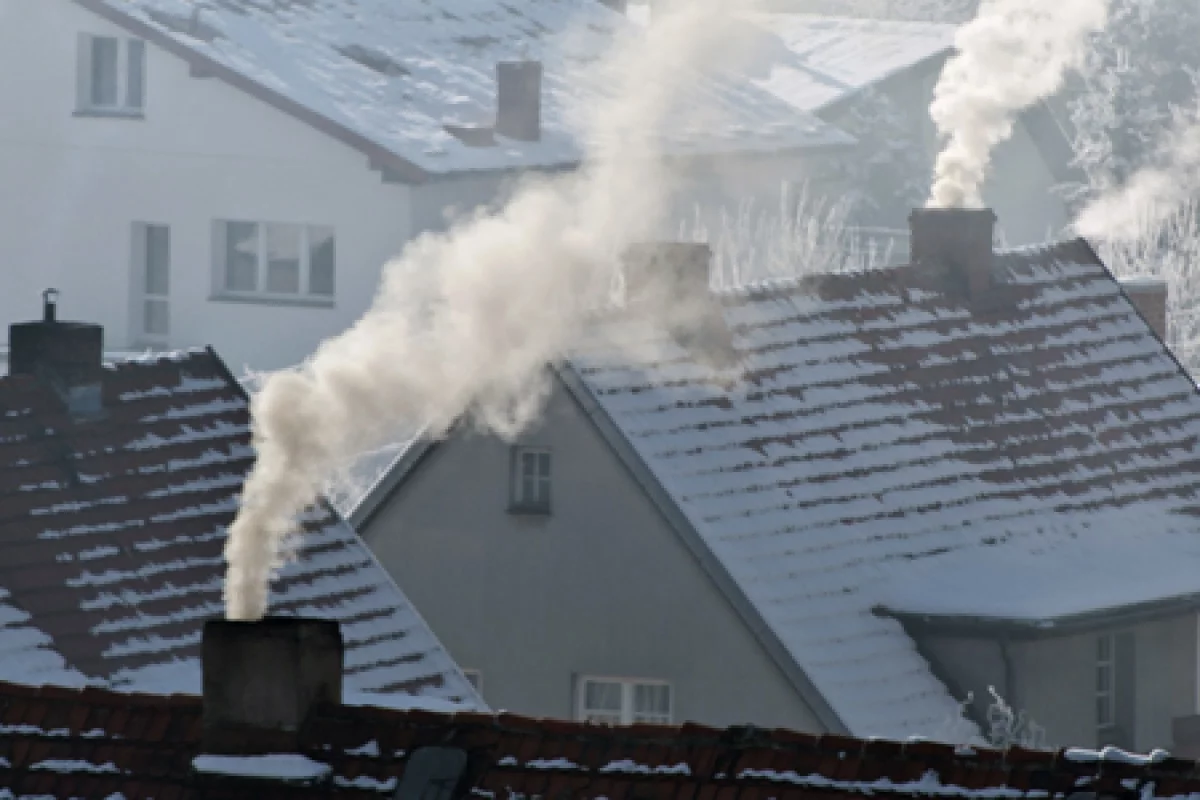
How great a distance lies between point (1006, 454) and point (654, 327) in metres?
3.15

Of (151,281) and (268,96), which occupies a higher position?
(268,96)

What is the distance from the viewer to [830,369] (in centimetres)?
2520

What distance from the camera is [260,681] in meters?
10.9

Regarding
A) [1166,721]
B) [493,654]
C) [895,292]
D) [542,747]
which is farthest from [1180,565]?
[542,747]

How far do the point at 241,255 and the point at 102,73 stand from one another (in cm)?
347

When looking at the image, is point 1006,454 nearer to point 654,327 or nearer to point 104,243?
point 654,327

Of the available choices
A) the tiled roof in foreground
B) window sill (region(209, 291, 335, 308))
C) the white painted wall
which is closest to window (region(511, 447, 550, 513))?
the tiled roof in foreground

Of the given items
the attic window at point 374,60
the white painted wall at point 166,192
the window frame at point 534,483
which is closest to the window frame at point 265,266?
the white painted wall at point 166,192

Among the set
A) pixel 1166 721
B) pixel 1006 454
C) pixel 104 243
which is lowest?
pixel 1166 721

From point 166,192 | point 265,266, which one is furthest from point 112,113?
point 265,266

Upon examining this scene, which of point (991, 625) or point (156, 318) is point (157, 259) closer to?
point (156, 318)

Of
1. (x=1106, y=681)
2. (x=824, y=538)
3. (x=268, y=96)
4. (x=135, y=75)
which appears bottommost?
(x=1106, y=681)

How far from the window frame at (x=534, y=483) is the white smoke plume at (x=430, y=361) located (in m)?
0.21

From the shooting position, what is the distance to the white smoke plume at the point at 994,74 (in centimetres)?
3084
